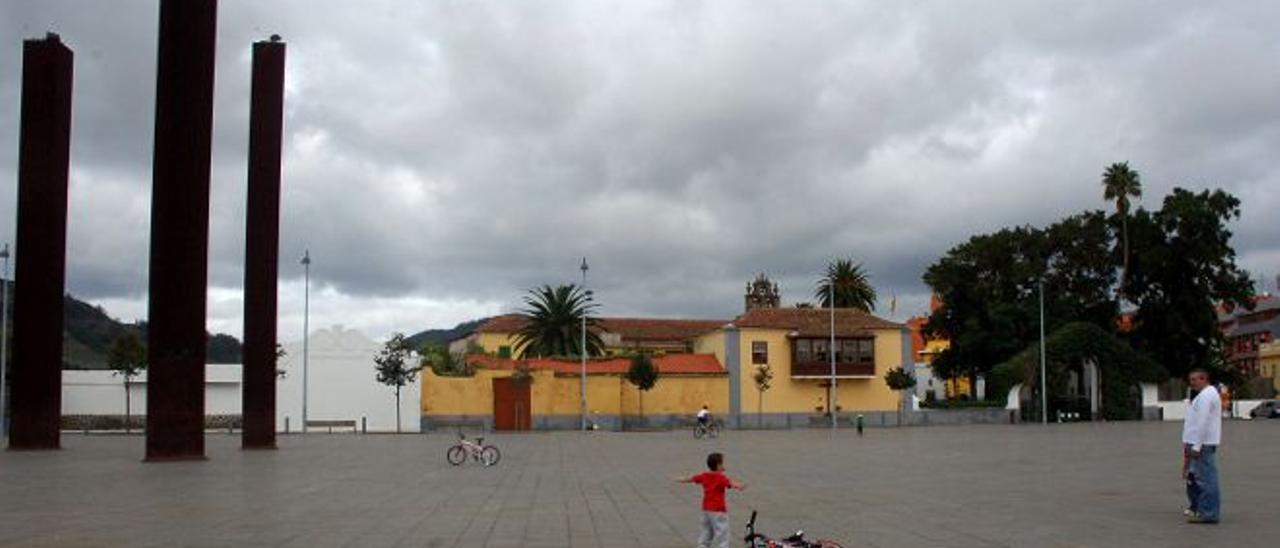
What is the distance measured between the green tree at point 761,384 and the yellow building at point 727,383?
0.39 feet

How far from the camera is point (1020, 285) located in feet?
260

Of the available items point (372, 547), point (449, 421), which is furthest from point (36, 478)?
point (449, 421)

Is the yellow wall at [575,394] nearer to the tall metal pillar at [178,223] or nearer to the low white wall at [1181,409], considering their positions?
the low white wall at [1181,409]

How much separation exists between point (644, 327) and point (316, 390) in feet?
127

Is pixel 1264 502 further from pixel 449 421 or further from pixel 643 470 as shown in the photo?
pixel 449 421

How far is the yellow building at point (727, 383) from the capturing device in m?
63.8

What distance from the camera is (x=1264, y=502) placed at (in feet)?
54.1

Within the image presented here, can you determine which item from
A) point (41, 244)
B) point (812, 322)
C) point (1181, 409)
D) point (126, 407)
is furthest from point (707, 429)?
point (1181, 409)

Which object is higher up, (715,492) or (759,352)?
(759,352)

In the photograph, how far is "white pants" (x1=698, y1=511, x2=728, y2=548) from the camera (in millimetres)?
11453

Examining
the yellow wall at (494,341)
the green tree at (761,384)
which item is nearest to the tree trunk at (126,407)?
the green tree at (761,384)

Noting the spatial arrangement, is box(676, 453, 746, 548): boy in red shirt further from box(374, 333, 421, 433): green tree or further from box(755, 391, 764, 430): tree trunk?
box(755, 391, 764, 430): tree trunk

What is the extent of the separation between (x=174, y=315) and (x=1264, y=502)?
2387 cm

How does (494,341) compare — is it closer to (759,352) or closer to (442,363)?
(442,363)
